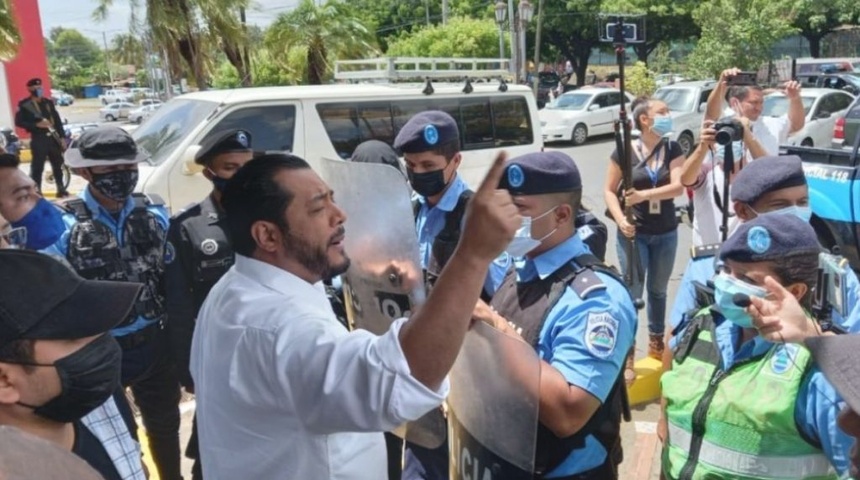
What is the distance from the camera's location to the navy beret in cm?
255

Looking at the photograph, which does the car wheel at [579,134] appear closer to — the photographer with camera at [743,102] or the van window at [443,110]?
the van window at [443,110]

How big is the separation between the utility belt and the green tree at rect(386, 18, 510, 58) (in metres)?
24.4

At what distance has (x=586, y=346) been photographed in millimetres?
1743

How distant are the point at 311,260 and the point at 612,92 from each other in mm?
18577

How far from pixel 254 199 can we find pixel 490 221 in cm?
65

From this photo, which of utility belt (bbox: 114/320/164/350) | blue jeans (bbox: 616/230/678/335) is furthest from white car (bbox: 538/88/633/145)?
utility belt (bbox: 114/320/164/350)

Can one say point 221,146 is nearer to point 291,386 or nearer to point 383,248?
point 383,248

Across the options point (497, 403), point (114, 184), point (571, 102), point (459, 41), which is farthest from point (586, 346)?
point (459, 41)

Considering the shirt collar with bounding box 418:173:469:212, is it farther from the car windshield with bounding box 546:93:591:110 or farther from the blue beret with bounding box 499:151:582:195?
the car windshield with bounding box 546:93:591:110

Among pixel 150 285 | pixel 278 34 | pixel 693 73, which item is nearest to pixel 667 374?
pixel 150 285

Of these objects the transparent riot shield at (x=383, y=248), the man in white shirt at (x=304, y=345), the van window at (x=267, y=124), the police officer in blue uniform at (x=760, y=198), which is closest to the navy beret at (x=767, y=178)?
the police officer in blue uniform at (x=760, y=198)

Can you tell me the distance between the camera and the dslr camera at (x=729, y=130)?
3.34 metres

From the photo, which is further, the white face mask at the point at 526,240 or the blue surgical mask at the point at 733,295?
the white face mask at the point at 526,240

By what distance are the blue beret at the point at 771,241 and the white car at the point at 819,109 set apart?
11.6 meters
